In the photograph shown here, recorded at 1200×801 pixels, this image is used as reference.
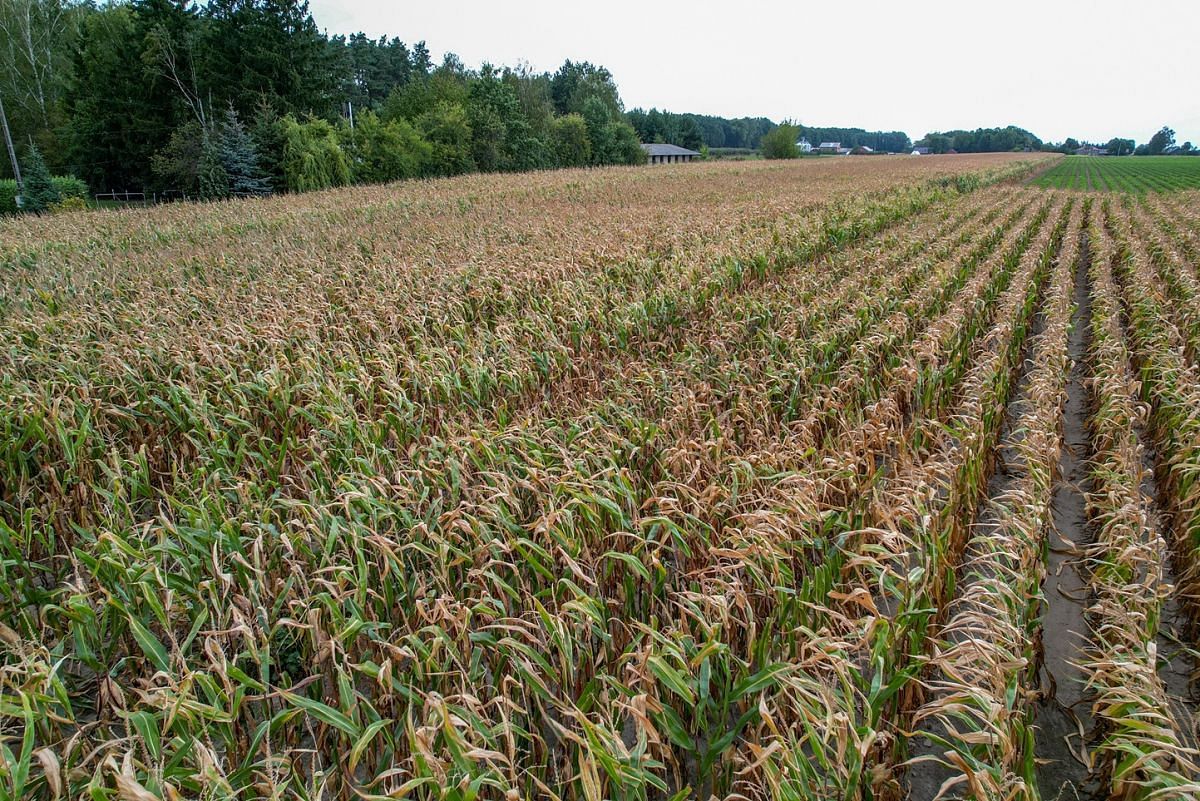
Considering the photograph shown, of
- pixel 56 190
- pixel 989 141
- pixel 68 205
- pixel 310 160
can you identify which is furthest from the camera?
pixel 989 141

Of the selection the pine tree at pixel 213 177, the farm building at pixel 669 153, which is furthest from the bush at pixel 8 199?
the farm building at pixel 669 153

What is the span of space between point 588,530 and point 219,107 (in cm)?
4739

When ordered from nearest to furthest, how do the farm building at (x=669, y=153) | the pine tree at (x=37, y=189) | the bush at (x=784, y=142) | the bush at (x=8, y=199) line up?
the pine tree at (x=37, y=189) < the bush at (x=8, y=199) < the farm building at (x=669, y=153) < the bush at (x=784, y=142)

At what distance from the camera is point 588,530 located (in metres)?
3.88

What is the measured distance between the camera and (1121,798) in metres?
2.54

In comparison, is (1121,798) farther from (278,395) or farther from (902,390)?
(278,395)

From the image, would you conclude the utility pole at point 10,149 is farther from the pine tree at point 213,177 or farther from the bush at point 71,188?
the pine tree at point 213,177

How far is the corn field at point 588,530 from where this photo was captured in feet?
8.10

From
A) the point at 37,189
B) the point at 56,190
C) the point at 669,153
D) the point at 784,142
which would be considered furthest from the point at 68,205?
the point at 784,142

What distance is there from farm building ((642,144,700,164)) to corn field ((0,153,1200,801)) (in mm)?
71733

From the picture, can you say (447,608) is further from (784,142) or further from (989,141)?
(989,141)

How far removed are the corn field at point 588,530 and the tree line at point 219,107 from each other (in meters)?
24.0

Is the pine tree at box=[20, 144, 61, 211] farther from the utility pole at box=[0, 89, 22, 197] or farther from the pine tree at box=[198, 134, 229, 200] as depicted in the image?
the pine tree at box=[198, 134, 229, 200]

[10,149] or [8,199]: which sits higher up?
[10,149]
